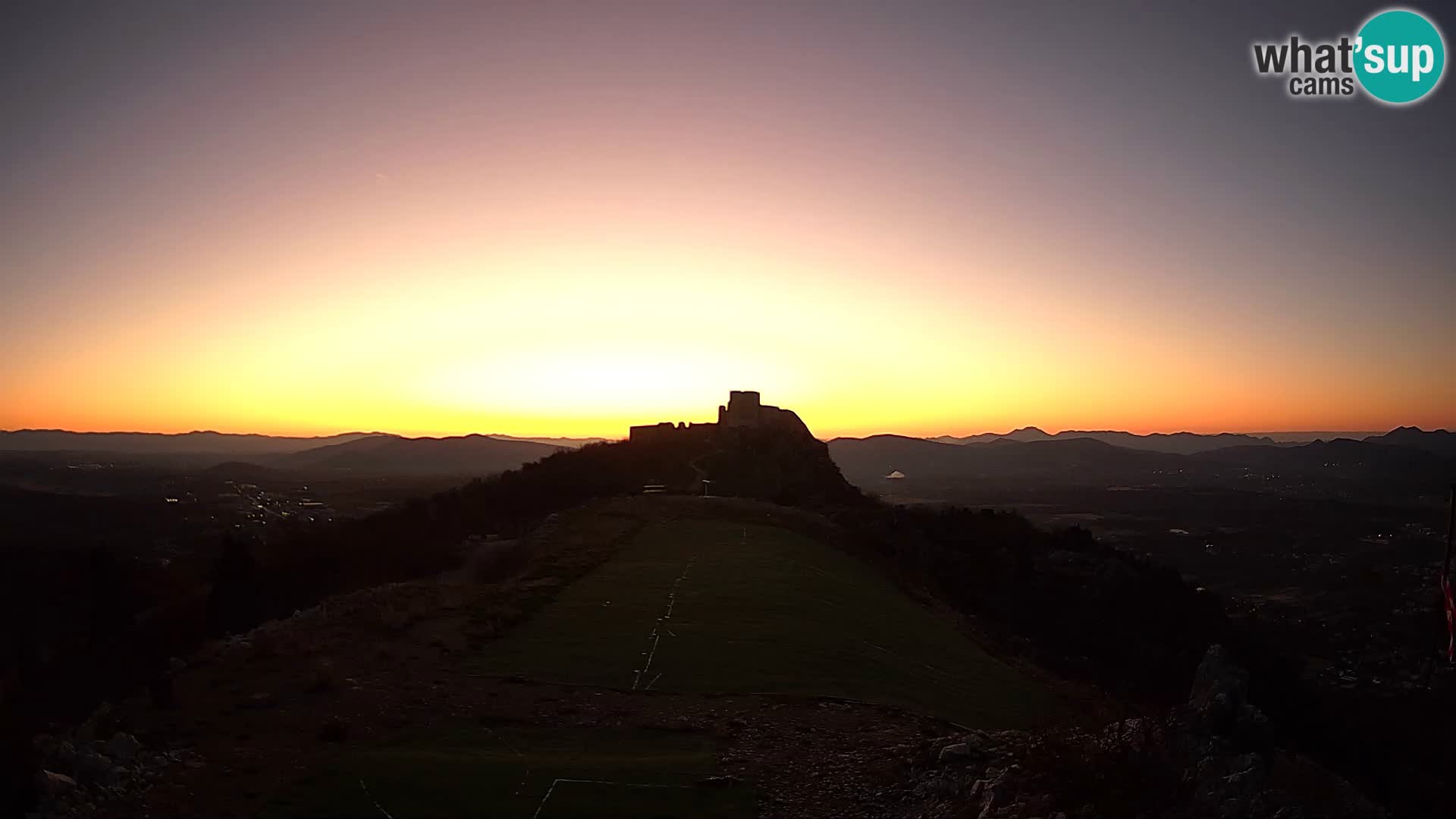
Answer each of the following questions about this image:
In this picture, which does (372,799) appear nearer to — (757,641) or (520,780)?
(520,780)

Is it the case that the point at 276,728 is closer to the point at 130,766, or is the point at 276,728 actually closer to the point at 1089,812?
the point at 130,766

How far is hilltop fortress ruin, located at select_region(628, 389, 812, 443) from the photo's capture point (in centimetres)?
5509

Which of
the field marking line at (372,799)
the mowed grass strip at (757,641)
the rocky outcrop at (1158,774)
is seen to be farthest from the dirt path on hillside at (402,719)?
the mowed grass strip at (757,641)

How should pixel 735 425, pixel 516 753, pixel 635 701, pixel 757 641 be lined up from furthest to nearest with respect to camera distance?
pixel 735 425 < pixel 757 641 < pixel 635 701 < pixel 516 753

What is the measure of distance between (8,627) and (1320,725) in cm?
3587

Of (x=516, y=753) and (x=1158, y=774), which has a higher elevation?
(x=1158, y=774)

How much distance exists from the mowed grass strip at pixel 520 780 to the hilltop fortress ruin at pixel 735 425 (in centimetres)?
4332

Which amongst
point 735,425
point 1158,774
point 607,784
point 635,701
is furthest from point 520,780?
point 735,425

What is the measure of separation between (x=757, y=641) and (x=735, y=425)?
41053 millimetres

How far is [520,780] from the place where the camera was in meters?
9.12

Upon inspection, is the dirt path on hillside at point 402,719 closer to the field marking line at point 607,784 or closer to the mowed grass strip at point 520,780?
the mowed grass strip at point 520,780

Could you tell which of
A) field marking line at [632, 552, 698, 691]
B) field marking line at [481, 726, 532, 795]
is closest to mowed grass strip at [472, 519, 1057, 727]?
field marking line at [632, 552, 698, 691]

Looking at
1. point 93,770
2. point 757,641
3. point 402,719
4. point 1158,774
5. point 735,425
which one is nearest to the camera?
point 1158,774

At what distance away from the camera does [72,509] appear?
60500 mm
